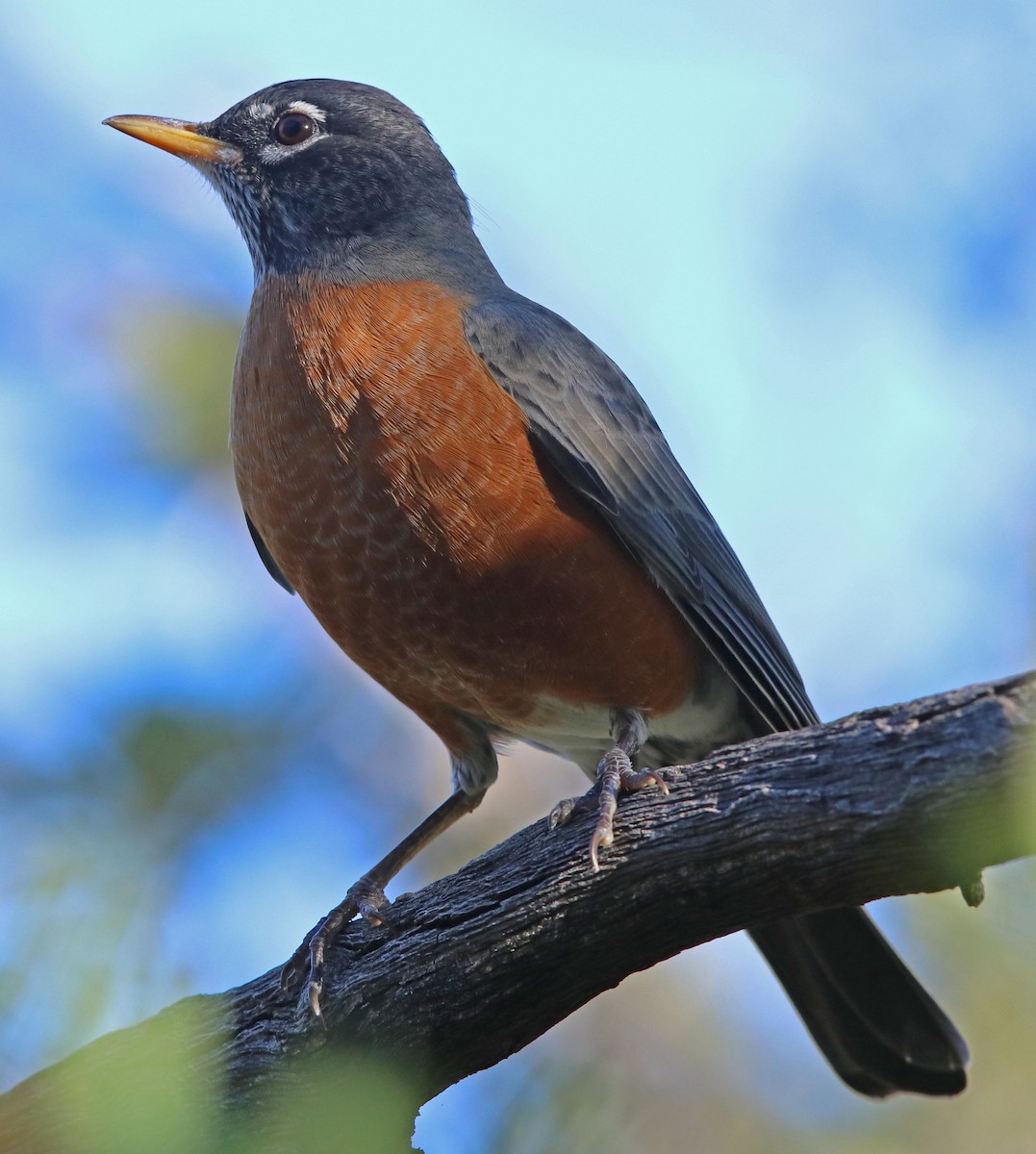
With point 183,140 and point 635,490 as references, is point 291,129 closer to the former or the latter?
point 183,140

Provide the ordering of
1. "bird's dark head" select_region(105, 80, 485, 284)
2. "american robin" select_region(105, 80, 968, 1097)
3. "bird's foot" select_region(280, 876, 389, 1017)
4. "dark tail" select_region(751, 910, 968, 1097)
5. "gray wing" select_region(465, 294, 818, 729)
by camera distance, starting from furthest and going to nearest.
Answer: "bird's dark head" select_region(105, 80, 485, 284) < "gray wing" select_region(465, 294, 818, 729) < "american robin" select_region(105, 80, 968, 1097) < "dark tail" select_region(751, 910, 968, 1097) < "bird's foot" select_region(280, 876, 389, 1017)

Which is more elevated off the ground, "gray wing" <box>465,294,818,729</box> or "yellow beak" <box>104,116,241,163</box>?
"yellow beak" <box>104,116,241,163</box>

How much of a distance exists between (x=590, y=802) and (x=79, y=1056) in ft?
4.98

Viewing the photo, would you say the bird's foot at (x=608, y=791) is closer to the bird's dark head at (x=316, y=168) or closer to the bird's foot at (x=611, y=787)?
the bird's foot at (x=611, y=787)

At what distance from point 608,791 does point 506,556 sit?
1.05 m

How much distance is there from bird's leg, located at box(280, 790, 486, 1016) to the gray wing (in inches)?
47.2

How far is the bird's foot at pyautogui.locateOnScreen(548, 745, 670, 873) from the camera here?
10.9ft

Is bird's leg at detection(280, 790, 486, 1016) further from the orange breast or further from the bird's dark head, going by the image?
the bird's dark head

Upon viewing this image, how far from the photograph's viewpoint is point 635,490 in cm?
472

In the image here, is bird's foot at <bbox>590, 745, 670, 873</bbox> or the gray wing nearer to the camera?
bird's foot at <bbox>590, 745, 670, 873</bbox>

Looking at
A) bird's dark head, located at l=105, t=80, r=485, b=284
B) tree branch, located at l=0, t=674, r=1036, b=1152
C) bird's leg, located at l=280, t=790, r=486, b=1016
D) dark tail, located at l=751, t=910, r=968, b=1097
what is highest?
bird's dark head, located at l=105, t=80, r=485, b=284

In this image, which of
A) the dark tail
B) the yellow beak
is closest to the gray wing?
the dark tail

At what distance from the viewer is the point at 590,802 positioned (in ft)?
11.5

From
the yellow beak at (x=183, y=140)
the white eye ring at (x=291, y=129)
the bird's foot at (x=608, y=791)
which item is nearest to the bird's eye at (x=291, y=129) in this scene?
the white eye ring at (x=291, y=129)
